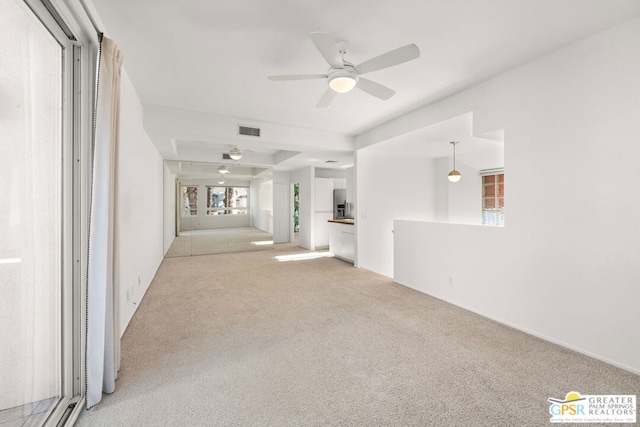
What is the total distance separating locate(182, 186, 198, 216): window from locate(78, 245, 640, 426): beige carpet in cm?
376

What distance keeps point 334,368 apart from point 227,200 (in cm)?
635

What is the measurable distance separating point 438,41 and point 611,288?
8.40 feet

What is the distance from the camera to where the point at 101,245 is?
1.74 meters

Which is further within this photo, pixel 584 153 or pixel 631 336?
pixel 584 153

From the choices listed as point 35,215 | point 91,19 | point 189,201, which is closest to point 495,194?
point 91,19

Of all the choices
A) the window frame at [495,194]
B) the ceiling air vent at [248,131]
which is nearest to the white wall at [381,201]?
the window frame at [495,194]

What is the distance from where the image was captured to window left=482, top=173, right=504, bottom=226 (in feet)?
17.6

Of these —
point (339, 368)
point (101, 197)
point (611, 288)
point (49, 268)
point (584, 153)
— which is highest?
point (584, 153)

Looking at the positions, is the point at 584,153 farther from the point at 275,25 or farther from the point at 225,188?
the point at 225,188

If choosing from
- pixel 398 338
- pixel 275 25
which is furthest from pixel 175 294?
pixel 275 25

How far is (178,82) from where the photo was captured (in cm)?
328

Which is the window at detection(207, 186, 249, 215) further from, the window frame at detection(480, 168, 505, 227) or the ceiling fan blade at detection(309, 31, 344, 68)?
the ceiling fan blade at detection(309, 31, 344, 68)

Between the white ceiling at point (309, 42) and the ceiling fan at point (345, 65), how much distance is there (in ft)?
0.95

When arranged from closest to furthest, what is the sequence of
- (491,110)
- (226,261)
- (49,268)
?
1. (49,268)
2. (491,110)
3. (226,261)
